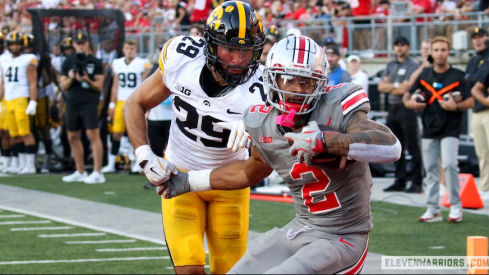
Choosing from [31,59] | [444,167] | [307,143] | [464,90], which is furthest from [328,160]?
[31,59]

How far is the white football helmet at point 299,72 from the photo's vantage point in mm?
3688

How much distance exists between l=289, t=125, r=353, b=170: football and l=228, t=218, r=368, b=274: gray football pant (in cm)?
37

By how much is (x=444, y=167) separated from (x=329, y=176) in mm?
4858

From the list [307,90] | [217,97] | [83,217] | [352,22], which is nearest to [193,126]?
[217,97]

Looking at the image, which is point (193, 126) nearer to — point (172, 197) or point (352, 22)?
point (172, 197)

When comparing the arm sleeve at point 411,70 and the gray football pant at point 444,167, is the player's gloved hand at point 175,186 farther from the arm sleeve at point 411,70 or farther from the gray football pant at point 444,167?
the arm sleeve at point 411,70

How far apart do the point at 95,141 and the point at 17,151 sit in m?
2.01

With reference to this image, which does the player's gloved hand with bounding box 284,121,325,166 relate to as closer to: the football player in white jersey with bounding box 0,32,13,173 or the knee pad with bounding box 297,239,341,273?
the knee pad with bounding box 297,239,341,273

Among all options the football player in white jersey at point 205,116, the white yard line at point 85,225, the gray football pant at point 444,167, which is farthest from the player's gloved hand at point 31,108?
the football player in white jersey at point 205,116

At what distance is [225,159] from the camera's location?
15.6 ft

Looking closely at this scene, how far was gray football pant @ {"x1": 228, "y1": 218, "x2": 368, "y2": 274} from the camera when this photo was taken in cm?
353

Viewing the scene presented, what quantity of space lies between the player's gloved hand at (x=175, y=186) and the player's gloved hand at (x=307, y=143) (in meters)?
0.97

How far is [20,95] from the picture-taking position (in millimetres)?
12031

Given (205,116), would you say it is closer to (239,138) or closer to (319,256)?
(239,138)
